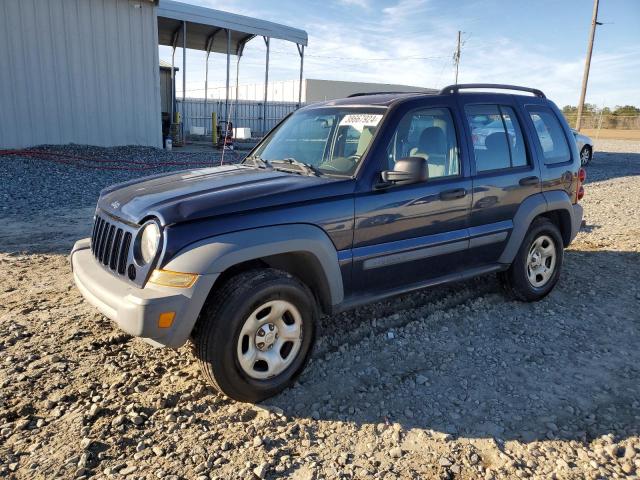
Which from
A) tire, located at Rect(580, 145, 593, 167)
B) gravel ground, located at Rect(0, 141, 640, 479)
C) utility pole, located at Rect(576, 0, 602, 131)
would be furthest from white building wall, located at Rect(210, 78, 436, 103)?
gravel ground, located at Rect(0, 141, 640, 479)

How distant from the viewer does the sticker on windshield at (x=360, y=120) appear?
12.3 ft

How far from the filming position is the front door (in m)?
3.48

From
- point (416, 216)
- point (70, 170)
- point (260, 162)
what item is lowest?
point (70, 170)

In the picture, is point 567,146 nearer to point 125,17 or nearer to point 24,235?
point 24,235

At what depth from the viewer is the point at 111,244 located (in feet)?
10.4

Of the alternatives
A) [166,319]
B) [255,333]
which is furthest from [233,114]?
[166,319]

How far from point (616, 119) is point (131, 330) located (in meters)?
57.7

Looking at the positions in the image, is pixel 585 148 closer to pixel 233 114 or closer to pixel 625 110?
pixel 233 114

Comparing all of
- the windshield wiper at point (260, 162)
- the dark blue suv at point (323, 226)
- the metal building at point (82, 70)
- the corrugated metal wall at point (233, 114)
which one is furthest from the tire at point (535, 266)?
the corrugated metal wall at point (233, 114)

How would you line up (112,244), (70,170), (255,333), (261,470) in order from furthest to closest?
(70,170)
(112,244)
(255,333)
(261,470)

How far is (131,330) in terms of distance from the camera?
269 centimetres

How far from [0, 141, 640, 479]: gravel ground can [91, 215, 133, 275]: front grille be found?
762 mm

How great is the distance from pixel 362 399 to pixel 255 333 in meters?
0.82

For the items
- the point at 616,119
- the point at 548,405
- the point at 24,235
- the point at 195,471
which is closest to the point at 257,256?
the point at 195,471
